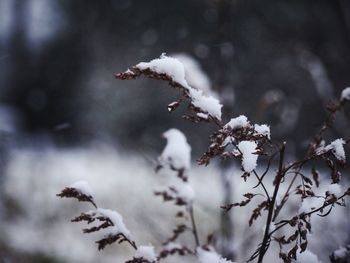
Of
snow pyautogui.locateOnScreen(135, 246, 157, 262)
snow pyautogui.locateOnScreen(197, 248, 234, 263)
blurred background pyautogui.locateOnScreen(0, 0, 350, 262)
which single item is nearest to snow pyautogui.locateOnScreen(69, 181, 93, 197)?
snow pyautogui.locateOnScreen(135, 246, 157, 262)

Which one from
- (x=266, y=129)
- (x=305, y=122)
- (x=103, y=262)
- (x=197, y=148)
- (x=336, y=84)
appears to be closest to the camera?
(x=266, y=129)

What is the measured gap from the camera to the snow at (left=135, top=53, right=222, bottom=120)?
1044mm

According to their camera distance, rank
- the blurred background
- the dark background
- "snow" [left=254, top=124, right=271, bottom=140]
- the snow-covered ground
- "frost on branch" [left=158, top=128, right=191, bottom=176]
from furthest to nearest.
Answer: the dark background < the blurred background < the snow-covered ground < "frost on branch" [left=158, top=128, right=191, bottom=176] < "snow" [left=254, top=124, right=271, bottom=140]

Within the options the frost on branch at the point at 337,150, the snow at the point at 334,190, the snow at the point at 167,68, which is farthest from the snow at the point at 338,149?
the snow at the point at 167,68

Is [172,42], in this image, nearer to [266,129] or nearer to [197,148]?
[197,148]

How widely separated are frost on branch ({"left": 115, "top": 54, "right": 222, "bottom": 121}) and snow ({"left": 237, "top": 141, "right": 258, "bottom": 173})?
0.10 metres

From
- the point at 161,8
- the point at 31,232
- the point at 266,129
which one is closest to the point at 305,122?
the point at 161,8

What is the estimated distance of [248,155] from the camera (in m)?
1.07

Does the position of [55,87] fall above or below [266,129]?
above

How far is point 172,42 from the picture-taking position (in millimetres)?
10781

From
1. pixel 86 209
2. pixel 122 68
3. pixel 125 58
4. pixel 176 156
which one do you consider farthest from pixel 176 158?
pixel 125 58

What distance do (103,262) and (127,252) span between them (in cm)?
45

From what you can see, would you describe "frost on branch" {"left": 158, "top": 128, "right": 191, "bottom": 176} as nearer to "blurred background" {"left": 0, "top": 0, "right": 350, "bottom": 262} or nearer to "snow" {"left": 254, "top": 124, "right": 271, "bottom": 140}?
"snow" {"left": 254, "top": 124, "right": 271, "bottom": 140}

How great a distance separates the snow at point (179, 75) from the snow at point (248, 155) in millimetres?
106
